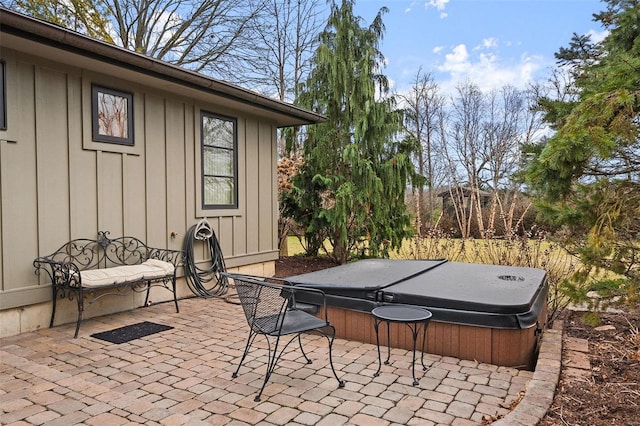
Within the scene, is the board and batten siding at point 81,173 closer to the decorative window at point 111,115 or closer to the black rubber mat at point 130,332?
the decorative window at point 111,115

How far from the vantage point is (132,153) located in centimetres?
473

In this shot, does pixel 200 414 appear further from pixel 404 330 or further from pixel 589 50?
pixel 589 50

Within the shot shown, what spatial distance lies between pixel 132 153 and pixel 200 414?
130 inches

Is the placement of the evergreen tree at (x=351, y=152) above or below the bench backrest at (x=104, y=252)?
above

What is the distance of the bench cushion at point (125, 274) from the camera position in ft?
12.5

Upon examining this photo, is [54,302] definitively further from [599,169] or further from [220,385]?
[599,169]

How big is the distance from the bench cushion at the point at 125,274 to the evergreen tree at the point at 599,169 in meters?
3.57

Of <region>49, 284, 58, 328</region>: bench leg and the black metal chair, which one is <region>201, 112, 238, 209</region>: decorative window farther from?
the black metal chair

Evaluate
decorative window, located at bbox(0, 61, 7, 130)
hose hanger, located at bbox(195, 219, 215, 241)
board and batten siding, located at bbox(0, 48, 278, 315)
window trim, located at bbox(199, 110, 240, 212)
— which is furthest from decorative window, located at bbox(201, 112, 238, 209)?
decorative window, located at bbox(0, 61, 7, 130)

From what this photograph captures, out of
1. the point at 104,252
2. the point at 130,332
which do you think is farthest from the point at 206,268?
the point at 130,332

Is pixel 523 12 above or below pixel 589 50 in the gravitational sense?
above

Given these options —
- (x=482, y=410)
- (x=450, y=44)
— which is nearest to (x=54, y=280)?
(x=482, y=410)

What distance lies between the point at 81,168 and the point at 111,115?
2.27 ft

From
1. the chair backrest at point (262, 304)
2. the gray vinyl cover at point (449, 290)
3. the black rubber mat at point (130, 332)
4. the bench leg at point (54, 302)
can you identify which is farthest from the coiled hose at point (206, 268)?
the chair backrest at point (262, 304)
